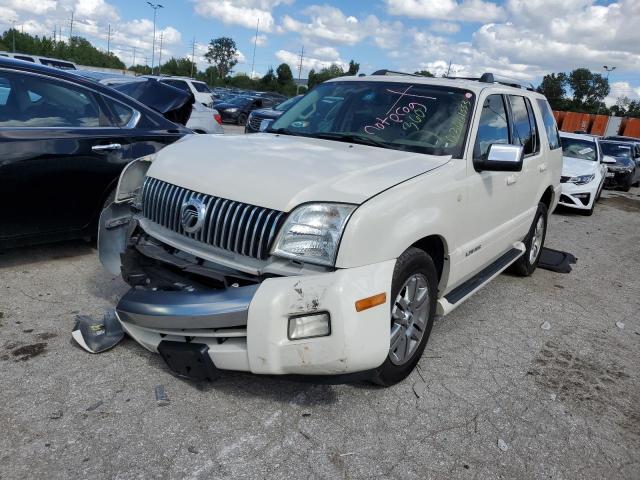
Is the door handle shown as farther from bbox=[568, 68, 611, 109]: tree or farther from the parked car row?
bbox=[568, 68, 611, 109]: tree

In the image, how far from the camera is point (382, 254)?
9.11 feet

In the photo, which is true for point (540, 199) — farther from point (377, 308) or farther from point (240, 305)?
point (240, 305)

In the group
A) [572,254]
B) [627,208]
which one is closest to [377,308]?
[572,254]

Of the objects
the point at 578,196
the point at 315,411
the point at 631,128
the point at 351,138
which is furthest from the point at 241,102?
the point at 631,128

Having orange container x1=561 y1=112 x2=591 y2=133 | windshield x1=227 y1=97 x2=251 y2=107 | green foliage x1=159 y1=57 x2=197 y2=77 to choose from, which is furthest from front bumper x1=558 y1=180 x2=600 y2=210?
green foliage x1=159 y1=57 x2=197 y2=77

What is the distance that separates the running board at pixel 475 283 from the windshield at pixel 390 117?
0.97 metres

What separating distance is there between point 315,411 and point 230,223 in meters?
1.10

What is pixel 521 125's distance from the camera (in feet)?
16.2

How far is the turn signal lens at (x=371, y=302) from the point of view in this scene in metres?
2.61

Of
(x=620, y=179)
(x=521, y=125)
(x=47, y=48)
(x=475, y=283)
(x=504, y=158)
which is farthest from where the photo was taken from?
(x=47, y=48)

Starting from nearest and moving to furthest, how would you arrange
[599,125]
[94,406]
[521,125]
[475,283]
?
[94,406]
[475,283]
[521,125]
[599,125]

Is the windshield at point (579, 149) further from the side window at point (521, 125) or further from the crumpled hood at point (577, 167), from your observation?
the side window at point (521, 125)

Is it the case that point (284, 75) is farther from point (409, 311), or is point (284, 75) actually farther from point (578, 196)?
point (409, 311)

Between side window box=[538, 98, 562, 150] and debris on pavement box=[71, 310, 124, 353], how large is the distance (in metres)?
4.43
